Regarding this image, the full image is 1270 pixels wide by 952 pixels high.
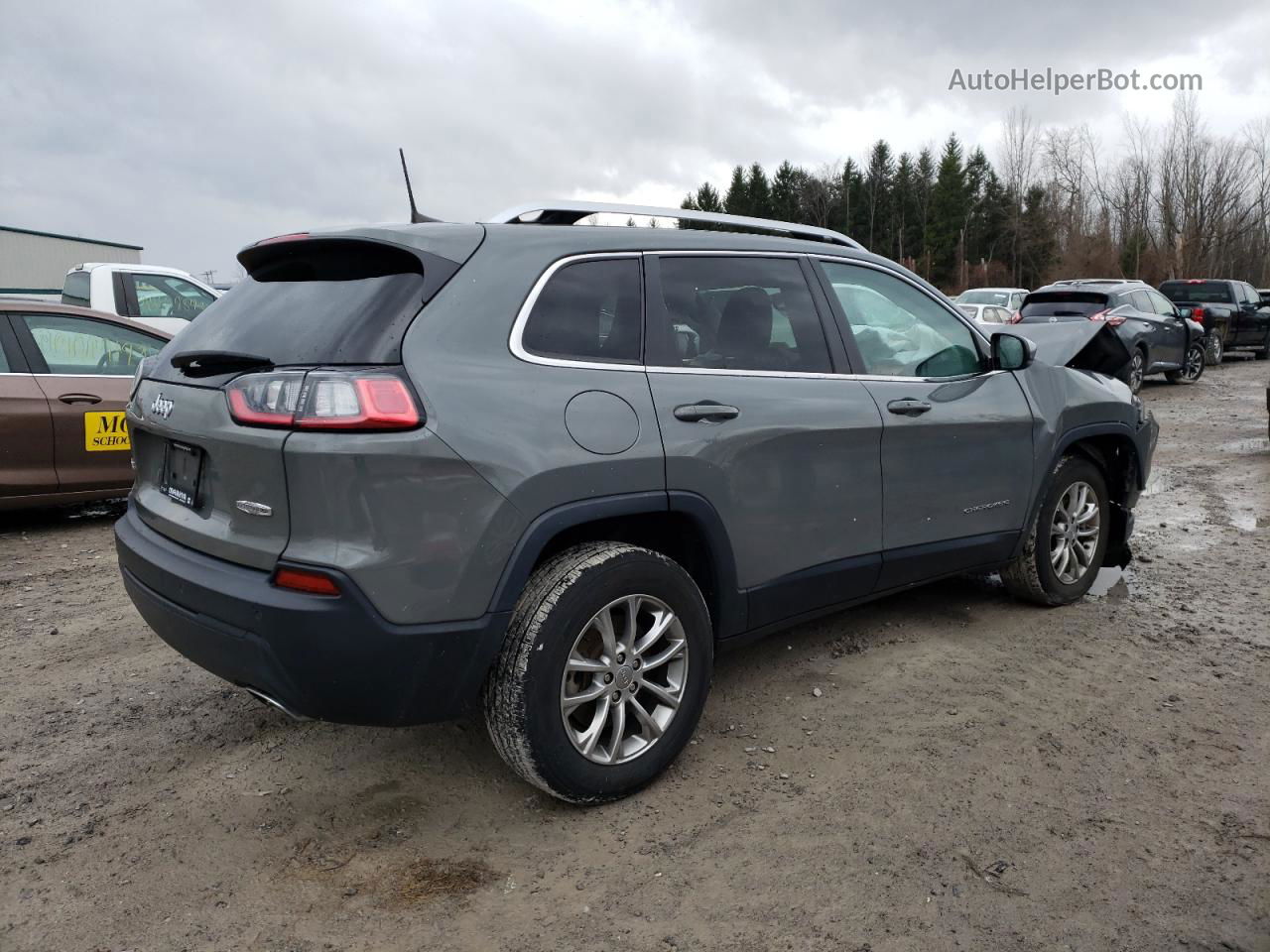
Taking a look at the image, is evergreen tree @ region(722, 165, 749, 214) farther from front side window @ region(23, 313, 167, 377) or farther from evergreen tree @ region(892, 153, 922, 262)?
front side window @ region(23, 313, 167, 377)

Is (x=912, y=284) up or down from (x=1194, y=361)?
up

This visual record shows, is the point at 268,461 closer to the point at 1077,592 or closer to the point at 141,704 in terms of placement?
the point at 141,704

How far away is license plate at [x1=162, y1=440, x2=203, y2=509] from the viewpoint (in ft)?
8.96

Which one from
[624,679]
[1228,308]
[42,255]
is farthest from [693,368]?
[42,255]

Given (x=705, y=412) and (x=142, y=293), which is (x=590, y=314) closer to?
(x=705, y=412)

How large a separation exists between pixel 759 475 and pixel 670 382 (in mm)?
449

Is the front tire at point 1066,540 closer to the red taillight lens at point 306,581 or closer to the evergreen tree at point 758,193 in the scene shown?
the red taillight lens at point 306,581

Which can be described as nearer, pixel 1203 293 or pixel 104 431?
pixel 104 431

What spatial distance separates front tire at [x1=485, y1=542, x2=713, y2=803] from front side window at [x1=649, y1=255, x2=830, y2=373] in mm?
710

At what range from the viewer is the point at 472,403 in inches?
99.5

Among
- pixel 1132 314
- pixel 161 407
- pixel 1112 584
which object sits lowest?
pixel 1112 584

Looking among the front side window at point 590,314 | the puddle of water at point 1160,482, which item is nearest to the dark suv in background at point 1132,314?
the puddle of water at point 1160,482

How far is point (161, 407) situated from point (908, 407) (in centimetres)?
264

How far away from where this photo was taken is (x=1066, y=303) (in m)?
14.8
